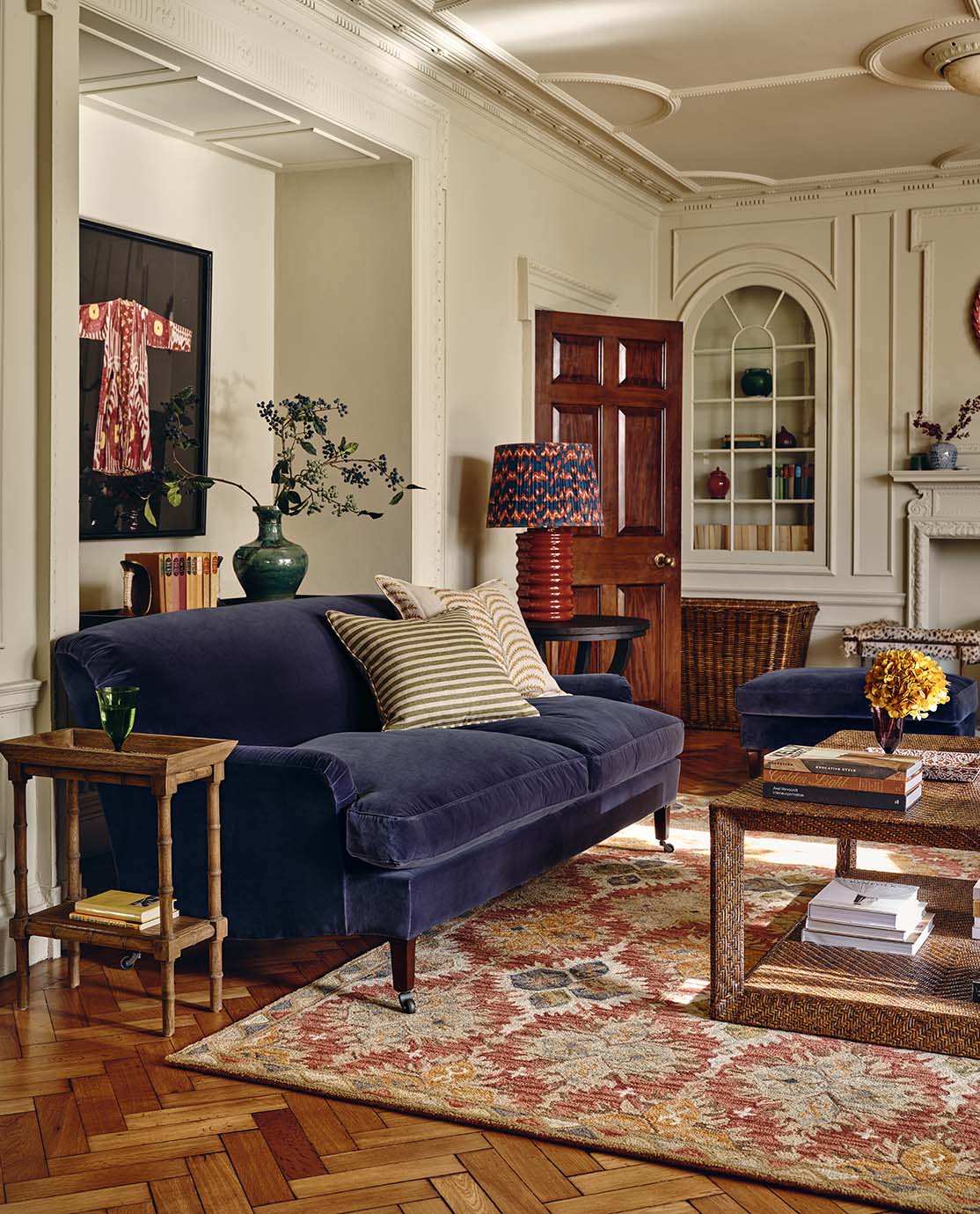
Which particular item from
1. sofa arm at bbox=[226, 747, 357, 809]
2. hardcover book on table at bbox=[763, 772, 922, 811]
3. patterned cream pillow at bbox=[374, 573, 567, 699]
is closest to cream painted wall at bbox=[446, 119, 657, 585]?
patterned cream pillow at bbox=[374, 573, 567, 699]

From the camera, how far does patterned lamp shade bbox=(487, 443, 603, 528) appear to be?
5.16 m

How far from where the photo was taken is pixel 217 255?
4.84 m

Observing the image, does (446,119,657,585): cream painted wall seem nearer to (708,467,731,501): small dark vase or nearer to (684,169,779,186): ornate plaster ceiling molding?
(684,169,779,186): ornate plaster ceiling molding

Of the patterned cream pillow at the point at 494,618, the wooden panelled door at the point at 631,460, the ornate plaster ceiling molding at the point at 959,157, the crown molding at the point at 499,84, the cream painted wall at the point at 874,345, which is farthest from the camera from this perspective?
the cream painted wall at the point at 874,345

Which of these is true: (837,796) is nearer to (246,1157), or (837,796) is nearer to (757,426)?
(246,1157)

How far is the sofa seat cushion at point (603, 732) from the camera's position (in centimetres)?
360

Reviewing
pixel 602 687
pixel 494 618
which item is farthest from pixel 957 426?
pixel 494 618

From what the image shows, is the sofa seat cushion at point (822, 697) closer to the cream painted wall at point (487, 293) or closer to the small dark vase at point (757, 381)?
the cream painted wall at point (487, 293)

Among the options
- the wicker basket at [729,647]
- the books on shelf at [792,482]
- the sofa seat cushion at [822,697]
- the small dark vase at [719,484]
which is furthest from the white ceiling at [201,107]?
the books on shelf at [792,482]

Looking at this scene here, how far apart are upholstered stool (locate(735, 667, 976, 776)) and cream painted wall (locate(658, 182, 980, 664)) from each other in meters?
1.94

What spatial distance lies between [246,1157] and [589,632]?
296 centimetres

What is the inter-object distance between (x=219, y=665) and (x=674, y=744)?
1.56 meters

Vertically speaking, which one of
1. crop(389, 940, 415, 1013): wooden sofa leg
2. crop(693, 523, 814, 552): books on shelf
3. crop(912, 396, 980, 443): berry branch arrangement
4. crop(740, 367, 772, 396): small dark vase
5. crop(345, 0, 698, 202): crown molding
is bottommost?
crop(389, 940, 415, 1013): wooden sofa leg

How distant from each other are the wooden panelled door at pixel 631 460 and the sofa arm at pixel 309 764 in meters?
3.20
